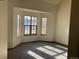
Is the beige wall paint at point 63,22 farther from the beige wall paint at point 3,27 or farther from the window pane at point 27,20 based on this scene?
the beige wall paint at point 3,27

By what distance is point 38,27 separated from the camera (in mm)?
7785

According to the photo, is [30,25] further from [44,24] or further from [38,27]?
[44,24]

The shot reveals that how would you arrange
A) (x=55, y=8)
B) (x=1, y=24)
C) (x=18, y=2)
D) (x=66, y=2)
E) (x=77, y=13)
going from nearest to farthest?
1. (x=77, y=13)
2. (x=1, y=24)
3. (x=18, y=2)
4. (x=66, y=2)
5. (x=55, y=8)

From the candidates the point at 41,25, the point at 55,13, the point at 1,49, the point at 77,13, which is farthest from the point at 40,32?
the point at 77,13

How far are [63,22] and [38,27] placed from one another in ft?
5.91

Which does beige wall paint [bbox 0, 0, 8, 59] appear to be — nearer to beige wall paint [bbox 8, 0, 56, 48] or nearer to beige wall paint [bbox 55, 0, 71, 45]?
beige wall paint [bbox 8, 0, 56, 48]

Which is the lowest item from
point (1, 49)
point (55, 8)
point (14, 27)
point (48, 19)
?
point (1, 49)

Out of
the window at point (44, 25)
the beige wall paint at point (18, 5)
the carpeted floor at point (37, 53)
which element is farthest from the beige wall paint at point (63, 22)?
the carpeted floor at point (37, 53)

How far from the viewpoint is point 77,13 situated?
0.89m

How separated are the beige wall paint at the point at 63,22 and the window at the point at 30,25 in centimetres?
156

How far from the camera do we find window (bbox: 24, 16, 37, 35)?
23.7 ft

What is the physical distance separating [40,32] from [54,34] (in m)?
0.99

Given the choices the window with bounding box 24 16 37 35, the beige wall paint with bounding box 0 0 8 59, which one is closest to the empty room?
the window with bounding box 24 16 37 35

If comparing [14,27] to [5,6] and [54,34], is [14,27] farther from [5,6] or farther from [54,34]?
[54,34]
